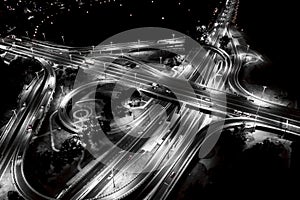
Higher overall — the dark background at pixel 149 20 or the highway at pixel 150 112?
the dark background at pixel 149 20

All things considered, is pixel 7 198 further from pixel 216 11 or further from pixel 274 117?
pixel 216 11

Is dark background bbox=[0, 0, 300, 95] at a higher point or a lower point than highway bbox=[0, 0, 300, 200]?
higher

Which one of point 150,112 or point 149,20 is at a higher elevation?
point 149,20

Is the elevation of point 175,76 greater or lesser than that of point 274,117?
greater

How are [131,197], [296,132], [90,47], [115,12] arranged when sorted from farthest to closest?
[115,12] → [90,47] → [296,132] → [131,197]

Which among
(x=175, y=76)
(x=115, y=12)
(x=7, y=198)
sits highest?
(x=115, y=12)

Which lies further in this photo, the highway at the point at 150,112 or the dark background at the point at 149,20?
the dark background at the point at 149,20

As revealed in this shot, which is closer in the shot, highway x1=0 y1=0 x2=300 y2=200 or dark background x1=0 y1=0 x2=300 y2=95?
highway x1=0 y1=0 x2=300 y2=200

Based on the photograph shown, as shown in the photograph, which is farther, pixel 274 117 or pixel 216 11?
pixel 216 11

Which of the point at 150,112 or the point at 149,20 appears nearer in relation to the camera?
the point at 150,112

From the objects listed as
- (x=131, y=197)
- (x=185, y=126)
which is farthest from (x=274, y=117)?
(x=131, y=197)

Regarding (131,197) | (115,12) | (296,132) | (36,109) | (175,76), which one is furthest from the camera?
(115,12)
